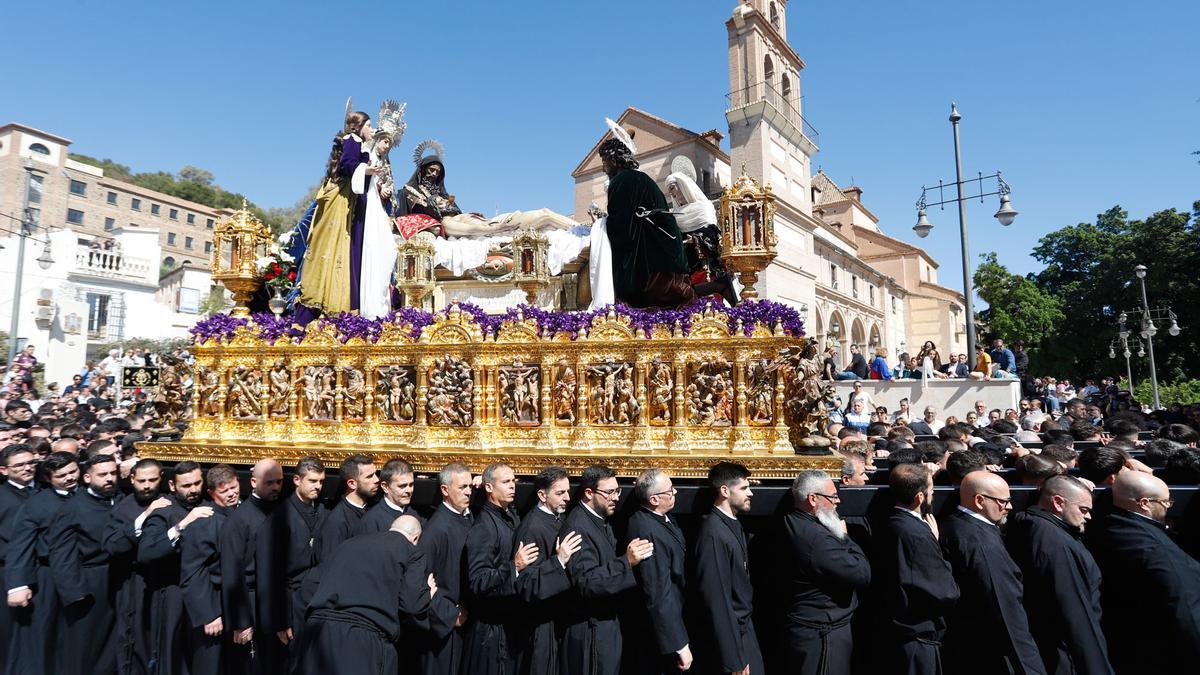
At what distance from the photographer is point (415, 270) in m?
8.52

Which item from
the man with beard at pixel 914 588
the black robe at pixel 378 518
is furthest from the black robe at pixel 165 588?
the man with beard at pixel 914 588

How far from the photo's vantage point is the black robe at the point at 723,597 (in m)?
4.61

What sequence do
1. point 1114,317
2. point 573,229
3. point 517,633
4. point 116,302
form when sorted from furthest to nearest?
point 1114,317
point 116,302
point 573,229
point 517,633

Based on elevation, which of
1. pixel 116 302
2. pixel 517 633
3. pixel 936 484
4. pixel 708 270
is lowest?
pixel 517 633

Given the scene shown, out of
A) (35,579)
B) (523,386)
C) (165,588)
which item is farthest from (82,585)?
(523,386)

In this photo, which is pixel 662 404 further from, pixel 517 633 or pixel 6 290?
pixel 6 290

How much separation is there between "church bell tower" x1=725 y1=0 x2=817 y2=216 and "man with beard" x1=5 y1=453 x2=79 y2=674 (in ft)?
90.9

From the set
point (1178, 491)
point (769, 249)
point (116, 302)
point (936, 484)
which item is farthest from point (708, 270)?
point (116, 302)

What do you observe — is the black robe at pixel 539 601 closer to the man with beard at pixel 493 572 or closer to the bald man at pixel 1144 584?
the man with beard at pixel 493 572

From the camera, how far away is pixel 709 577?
470cm

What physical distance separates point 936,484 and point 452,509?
4.75 metres

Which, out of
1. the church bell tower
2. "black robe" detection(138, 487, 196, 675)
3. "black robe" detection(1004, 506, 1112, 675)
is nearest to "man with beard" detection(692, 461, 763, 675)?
"black robe" detection(1004, 506, 1112, 675)

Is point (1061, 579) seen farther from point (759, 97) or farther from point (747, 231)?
point (759, 97)

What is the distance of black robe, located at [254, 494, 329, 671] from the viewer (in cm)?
555
